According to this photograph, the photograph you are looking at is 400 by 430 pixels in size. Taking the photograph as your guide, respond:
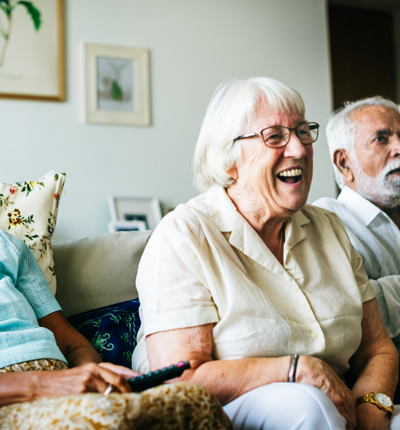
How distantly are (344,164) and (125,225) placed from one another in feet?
4.69

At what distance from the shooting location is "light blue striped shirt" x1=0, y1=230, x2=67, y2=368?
3.27ft

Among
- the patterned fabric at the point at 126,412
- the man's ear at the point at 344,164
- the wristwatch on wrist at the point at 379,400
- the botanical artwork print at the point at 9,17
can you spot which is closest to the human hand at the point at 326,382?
the wristwatch on wrist at the point at 379,400

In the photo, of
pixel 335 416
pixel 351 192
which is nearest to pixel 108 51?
pixel 351 192

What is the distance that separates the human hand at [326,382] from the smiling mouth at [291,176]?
0.47 metres

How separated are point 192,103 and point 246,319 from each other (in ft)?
7.69

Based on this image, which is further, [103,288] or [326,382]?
[103,288]

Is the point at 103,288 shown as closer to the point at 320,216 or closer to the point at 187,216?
the point at 187,216

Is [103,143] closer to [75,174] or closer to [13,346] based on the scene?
[75,174]

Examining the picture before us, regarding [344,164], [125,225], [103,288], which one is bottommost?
[103,288]

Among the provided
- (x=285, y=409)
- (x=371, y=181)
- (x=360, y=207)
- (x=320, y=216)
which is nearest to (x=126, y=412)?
Answer: (x=285, y=409)

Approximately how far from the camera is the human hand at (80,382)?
2.70 ft

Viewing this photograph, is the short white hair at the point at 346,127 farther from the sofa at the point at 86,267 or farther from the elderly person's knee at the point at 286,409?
the elderly person's knee at the point at 286,409

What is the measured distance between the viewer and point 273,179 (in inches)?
48.5

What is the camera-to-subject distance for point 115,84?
308 cm
